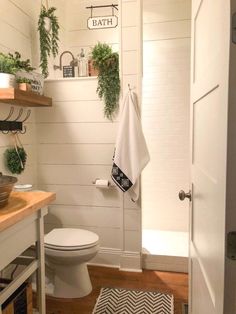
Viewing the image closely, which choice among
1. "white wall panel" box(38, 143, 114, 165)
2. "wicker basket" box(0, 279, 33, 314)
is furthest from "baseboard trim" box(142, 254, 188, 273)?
"wicker basket" box(0, 279, 33, 314)

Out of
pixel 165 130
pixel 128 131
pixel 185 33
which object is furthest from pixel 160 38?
pixel 128 131

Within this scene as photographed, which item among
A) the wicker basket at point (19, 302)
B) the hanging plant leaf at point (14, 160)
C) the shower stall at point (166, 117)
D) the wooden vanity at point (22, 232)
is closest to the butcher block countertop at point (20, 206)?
the wooden vanity at point (22, 232)

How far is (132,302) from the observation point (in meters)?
2.10

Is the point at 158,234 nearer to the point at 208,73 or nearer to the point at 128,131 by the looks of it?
the point at 128,131

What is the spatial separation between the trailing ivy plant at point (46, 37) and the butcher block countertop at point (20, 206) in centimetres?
137

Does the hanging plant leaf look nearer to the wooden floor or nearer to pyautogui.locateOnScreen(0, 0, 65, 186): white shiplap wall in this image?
pyautogui.locateOnScreen(0, 0, 65, 186): white shiplap wall

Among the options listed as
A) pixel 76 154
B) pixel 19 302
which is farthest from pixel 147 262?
pixel 19 302

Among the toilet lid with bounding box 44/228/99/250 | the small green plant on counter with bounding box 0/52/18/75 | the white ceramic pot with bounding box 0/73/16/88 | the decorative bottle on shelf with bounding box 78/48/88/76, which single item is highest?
the decorative bottle on shelf with bounding box 78/48/88/76

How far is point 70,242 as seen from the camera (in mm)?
2080

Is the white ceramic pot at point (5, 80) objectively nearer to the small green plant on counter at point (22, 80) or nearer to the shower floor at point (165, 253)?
the small green plant on counter at point (22, 80)

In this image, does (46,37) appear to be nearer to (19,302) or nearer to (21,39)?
(21,39)

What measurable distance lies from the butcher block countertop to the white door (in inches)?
32.6

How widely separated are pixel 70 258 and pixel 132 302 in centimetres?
59

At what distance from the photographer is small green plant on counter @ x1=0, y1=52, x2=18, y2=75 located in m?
1.94
